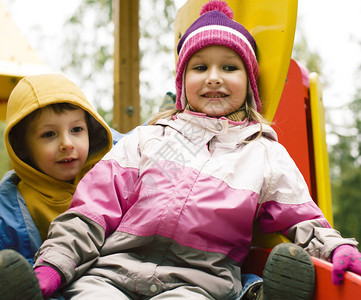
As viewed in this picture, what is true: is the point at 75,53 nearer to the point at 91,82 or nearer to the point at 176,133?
the point at 91,82

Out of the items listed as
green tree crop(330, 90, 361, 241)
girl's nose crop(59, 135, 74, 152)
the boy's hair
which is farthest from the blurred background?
girl's nose crop(59, 135, 74, 152)

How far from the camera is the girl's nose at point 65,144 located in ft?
4.20

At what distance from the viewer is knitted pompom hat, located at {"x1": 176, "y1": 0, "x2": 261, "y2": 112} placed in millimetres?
1237

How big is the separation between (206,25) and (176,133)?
36 centimetres

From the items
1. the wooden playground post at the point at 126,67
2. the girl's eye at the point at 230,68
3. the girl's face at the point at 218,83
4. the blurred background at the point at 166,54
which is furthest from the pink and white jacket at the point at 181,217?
the blurred background at the point at 166,54

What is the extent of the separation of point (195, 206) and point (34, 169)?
1.84 feet

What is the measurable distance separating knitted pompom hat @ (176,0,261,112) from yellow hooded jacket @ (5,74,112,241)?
335 millimetres

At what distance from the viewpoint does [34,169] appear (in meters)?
1.28

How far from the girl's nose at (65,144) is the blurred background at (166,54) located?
11.1 feet

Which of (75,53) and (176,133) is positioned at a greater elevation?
(75,53)

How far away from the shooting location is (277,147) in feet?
3.94

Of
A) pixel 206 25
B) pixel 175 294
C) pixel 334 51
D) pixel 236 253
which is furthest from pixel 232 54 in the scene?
pixel 334 51

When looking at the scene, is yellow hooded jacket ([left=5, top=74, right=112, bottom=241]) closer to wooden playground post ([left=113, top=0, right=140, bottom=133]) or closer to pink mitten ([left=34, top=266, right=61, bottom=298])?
pink mitten ([left=34, top=266, right=61, bottom=298])

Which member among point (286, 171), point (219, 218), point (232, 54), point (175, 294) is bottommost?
point (175, 294)
